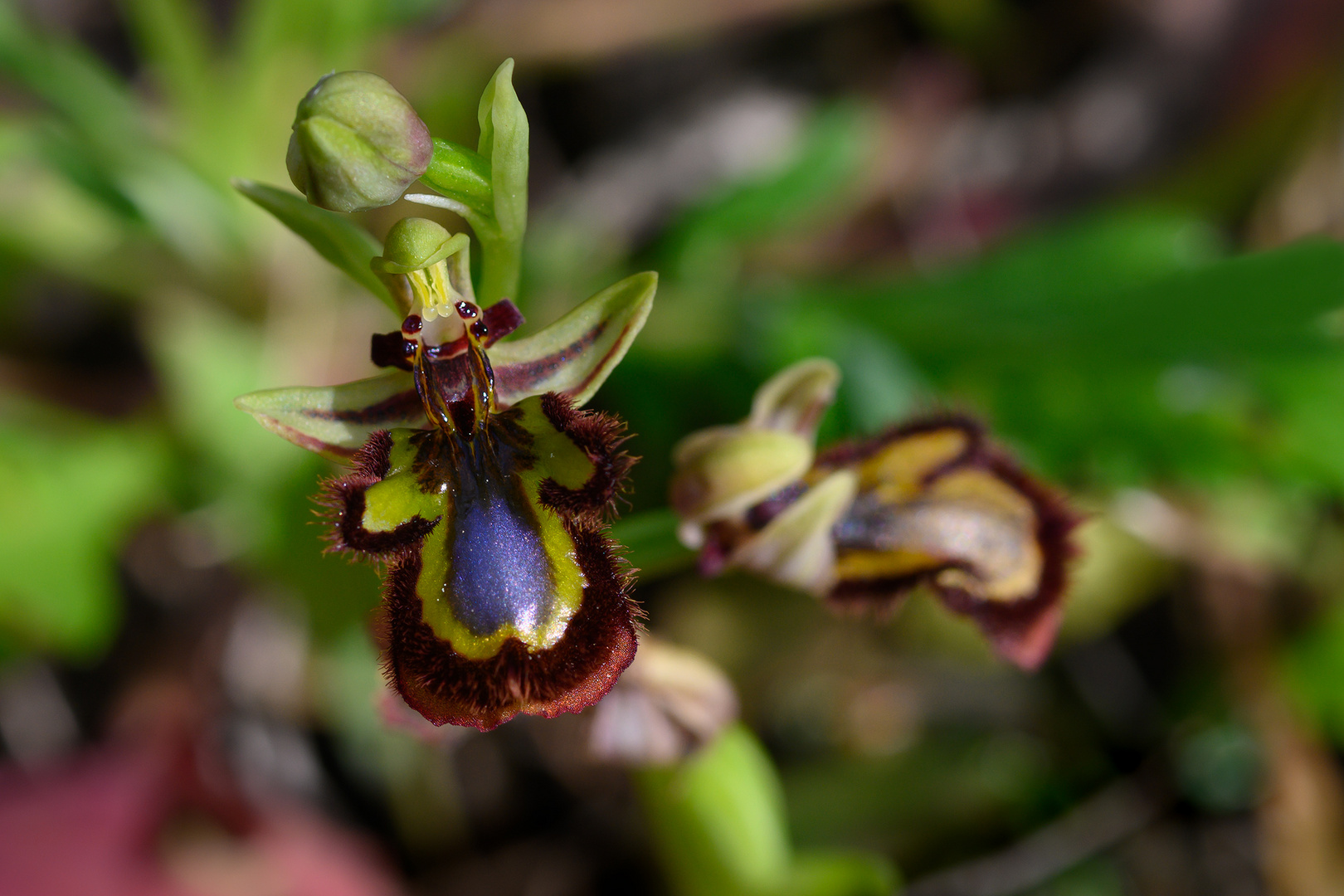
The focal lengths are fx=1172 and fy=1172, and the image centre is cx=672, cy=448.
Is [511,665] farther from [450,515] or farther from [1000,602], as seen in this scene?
[1000,602]

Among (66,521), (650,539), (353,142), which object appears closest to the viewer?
(353,142)

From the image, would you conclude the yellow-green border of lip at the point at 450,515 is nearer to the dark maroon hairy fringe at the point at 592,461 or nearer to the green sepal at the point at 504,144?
the dark maroon hairy fringe at the point at 592,461

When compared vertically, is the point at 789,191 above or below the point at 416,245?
above

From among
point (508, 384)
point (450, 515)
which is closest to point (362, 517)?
point (450, 515)

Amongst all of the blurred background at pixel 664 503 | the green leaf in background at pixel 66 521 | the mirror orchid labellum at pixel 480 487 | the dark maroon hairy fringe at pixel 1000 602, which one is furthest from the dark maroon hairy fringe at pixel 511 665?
the green leaf in background at pixel 66 521

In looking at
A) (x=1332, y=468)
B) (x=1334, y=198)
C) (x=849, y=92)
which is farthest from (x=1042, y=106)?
(x=1332, y=468)

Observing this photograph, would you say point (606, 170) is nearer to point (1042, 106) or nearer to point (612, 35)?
point (612, 35)

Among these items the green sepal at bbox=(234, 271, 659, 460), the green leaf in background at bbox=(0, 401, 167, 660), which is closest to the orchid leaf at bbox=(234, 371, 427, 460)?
the green sepal at bbox=(234, 271, 659, 460)
